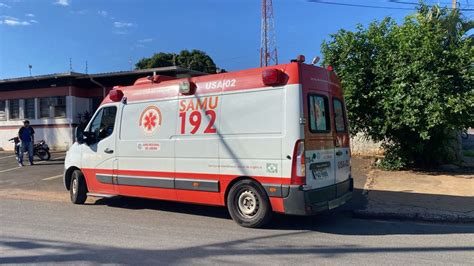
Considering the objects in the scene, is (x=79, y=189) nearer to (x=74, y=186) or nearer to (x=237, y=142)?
(x=74, y=186)

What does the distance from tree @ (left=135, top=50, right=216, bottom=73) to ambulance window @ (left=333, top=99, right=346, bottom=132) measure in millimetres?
39688

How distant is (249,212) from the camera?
6848mm

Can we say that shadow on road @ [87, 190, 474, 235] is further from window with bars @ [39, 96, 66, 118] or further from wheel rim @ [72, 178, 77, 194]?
window with bars @ [39, 96, 66, 118]

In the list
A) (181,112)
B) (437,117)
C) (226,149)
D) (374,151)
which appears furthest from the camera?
(374,151)

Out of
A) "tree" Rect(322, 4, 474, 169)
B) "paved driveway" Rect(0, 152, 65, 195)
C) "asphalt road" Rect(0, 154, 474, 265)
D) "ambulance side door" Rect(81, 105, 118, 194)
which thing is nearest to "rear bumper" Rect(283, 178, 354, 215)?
"asphalt road" Rect(0, 154, 474, 265)

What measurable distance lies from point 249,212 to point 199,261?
1826mm

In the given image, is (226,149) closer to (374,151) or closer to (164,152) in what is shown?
(164,152)

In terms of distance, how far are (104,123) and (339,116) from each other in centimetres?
469

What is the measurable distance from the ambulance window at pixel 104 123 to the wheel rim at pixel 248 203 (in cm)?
330

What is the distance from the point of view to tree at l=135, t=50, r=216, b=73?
46.9 metres

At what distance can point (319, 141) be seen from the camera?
6.64 meters

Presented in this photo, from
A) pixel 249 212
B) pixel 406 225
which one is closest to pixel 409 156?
pixel 406 225

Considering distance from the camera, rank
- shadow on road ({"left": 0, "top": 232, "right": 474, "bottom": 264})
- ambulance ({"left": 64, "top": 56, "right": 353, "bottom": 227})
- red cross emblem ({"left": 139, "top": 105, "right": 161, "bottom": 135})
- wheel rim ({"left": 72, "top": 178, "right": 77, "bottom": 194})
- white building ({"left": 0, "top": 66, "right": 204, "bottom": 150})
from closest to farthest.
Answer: shadow on road ({"left": 0, "top": 232, "right": 474, "bottom": 264})
ambulance ({"left": 64, "top": 56, "right": 353, "bottom": 227})
red cross emblem ({"left": 139, "top": 105, "right": 161, "bottom": 135})
wheel rim ({"left": 72, "top": 178, "right": 77, "bottom": 194})
white building ({"left": 0, "top": 66, "right": 204, "bottom": 150})

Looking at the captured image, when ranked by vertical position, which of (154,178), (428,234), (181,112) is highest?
(181,112)
